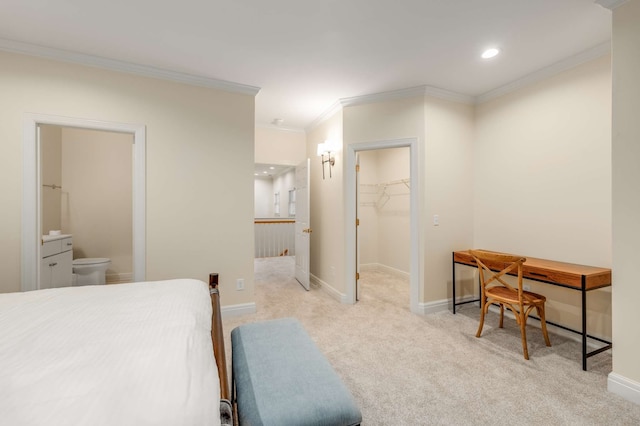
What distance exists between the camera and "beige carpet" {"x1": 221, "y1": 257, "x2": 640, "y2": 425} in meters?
1.67

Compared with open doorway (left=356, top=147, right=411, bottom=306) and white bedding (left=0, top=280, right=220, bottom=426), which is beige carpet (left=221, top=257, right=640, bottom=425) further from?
open doorway (left=356, top=147, right=411, bottom=306)

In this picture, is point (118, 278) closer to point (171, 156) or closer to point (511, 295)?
point (171, 156)

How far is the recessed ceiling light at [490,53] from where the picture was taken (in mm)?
2500

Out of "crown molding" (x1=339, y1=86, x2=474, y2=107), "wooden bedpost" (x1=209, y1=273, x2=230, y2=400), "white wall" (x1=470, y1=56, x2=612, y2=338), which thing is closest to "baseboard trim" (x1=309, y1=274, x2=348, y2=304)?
"white wall" (x1=470, y1=56, x2=612, y2=338)

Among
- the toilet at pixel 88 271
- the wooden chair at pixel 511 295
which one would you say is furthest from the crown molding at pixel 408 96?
the toilet at pixel 88 271

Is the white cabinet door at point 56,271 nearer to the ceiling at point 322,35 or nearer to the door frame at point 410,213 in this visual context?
the ceiling at point 322,35

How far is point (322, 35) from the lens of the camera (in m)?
2.30

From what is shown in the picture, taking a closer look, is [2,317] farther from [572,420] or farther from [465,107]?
[465,107]

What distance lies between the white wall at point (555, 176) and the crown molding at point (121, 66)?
2.94m

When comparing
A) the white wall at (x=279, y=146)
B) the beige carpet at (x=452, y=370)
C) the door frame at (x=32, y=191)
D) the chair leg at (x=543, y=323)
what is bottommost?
the beige carpet at (x=452, y=370)

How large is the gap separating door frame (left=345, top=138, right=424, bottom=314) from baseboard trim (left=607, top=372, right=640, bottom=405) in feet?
5.32

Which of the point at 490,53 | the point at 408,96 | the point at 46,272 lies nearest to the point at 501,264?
the point at 490,53

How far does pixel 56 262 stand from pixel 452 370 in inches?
167

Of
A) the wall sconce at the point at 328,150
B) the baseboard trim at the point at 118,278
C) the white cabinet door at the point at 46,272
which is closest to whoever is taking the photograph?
the white cabinet door at the point at 46,272
